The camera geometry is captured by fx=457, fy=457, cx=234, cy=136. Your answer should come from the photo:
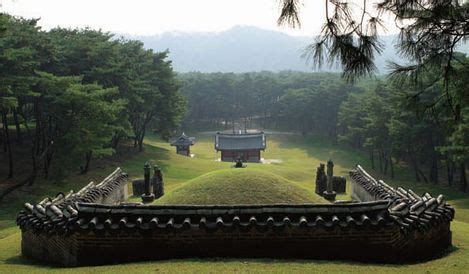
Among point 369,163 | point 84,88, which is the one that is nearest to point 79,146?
point 84,88

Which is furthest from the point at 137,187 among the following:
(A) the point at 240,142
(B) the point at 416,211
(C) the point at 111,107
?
(A) the point at 240,142

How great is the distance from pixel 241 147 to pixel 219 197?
50406 millimetres

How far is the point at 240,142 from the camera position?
218 feet

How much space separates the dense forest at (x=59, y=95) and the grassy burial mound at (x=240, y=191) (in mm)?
12371

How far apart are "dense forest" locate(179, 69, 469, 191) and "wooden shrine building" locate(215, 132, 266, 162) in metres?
11.8

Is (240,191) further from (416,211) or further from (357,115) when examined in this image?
(357,115)

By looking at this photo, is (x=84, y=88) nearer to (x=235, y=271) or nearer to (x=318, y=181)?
(x=318, y=181)

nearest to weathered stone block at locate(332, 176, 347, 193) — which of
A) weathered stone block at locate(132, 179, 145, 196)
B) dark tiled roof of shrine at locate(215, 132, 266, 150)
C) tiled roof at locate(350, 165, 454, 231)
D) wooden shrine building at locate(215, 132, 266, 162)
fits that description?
weathered stone block at locate(132, 179, 145, 196)

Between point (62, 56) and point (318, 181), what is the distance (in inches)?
922

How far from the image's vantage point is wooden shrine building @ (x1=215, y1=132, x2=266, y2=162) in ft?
212

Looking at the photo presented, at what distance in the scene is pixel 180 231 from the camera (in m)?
11.3

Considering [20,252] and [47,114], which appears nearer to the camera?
[20,252]

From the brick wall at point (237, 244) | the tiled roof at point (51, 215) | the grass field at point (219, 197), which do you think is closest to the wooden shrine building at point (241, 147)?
the grass field at point (219, 197)

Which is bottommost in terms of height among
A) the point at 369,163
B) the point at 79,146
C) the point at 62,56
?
the point at 369,163
